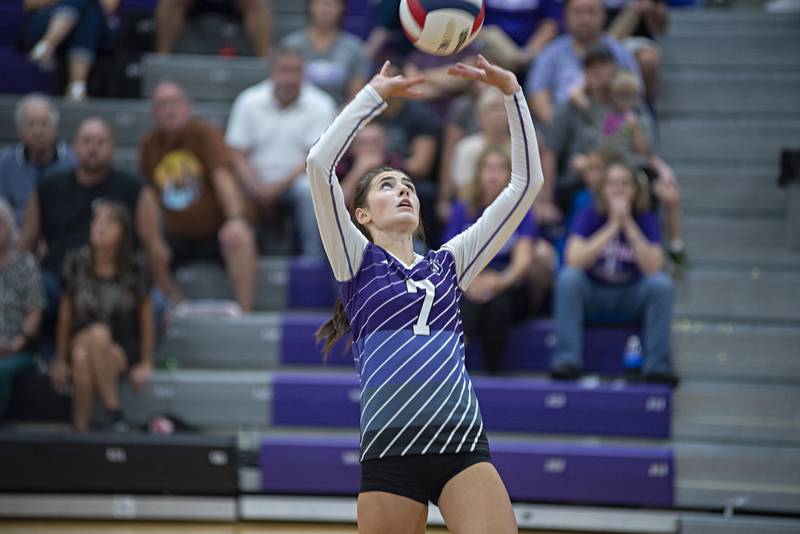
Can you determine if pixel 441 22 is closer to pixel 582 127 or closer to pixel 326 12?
pixel 582 127

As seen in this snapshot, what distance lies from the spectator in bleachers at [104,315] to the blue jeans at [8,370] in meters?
0.24

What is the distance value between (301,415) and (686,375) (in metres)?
2.31

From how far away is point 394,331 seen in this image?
391 centimetres

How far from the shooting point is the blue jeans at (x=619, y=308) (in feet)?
22.5

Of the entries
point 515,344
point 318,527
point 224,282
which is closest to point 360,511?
point 318,527

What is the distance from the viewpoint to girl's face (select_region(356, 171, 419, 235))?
402 centimetres

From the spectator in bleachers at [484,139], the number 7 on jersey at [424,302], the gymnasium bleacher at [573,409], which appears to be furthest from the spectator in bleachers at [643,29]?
the number 7 on jersey at [424,302]

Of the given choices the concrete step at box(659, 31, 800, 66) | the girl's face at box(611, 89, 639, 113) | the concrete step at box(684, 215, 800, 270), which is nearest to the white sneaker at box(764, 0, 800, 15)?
the concrete step at box(659, 31, 800, 66)

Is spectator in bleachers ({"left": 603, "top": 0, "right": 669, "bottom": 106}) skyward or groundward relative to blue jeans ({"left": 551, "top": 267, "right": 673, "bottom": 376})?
skyward

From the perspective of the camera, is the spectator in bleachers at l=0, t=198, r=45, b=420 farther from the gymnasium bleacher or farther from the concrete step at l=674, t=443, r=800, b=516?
the concrete step at l=674, t=443, r=800, b=516

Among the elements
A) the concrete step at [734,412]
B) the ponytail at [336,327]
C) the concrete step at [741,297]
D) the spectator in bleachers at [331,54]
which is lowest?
the concrete step at [734,412]

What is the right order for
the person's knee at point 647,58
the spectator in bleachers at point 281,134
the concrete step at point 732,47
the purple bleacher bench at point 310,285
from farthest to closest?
the concrete step at point 732,47
the person's knee at point 647,58
the spectator in bleachers at point 281,134
the purple bleacher bench at point 310,285

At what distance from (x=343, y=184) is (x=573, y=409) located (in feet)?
6.70

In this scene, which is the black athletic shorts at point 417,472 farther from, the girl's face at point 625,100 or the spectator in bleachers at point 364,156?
the girl's face at point 625,100
